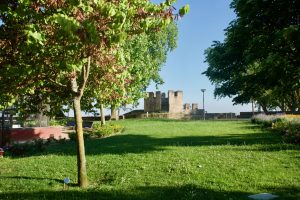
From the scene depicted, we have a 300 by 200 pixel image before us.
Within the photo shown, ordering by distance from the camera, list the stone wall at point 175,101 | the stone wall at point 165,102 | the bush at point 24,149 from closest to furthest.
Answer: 1. the bush at point 24,149
2. the stone wall at point 175,101
3. the stone wall at point 165,102

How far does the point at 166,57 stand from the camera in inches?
2574

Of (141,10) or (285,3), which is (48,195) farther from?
(285,3)

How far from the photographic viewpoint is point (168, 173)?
12898 mm

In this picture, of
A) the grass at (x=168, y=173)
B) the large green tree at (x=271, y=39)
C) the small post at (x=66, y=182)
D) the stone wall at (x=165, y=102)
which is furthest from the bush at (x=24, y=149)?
the stone wall at (x=165, y=102)

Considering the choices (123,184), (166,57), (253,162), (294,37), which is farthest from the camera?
(166,57)

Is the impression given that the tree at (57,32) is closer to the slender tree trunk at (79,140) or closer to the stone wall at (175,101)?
the slender tree trunk at (79,140)

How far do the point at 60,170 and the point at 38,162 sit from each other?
9.81 feet

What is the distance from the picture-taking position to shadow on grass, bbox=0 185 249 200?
10.0m

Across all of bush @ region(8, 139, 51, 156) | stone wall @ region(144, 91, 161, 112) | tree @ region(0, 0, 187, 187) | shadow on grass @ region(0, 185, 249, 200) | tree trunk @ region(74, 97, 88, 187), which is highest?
stone wall @ region(144, 91, 161, 112)

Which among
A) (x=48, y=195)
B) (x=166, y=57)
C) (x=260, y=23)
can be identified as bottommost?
(x=48, y=195)

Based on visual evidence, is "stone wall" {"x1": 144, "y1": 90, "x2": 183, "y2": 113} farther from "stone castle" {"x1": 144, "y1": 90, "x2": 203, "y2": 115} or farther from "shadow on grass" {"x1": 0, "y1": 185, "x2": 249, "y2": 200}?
"shadow on grass" {"x1": 0, "y1": 185, "x2": 249, "y2": 200}

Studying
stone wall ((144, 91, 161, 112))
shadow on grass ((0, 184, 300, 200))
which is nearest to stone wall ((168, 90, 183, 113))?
stone wall ((144, 91, 161, 112))

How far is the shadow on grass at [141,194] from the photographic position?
1004cm

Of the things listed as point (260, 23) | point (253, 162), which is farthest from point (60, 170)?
point (260, 23)
